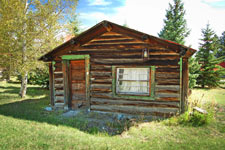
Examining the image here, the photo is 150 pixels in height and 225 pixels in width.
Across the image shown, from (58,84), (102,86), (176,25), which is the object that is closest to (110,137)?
(102,86)

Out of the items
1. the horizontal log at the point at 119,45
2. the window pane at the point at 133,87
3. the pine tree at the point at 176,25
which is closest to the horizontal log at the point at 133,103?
the window pane at the point at 133,87

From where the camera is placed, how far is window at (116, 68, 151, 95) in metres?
7.83

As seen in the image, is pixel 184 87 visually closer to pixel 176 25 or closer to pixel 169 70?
pixel 169 70

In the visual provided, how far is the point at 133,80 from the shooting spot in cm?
794

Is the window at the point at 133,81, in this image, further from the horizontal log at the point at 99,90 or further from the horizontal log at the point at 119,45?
the horizontal log at the point at 119,45

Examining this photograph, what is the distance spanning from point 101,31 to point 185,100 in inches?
208

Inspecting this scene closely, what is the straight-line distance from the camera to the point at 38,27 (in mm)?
11945

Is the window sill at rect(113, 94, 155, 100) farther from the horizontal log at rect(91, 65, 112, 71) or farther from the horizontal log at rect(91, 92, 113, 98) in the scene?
the horizontal log at rect(91, 65, 112, 71)

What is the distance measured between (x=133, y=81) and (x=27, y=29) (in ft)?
29.0

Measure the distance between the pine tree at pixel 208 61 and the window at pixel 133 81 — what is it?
1512cm

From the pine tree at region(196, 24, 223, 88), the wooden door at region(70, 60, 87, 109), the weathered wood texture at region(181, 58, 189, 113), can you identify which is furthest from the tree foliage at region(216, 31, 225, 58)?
the wooden door at region(70, 60, 87, 109)

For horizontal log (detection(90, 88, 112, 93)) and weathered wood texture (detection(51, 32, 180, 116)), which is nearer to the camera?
weathered wood texture (detection(51, 32, 180, 116))

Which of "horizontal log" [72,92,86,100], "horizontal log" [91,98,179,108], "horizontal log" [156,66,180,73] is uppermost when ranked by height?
"horizontal log" [156,66,180,73]

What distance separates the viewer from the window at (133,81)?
25.7 ft
